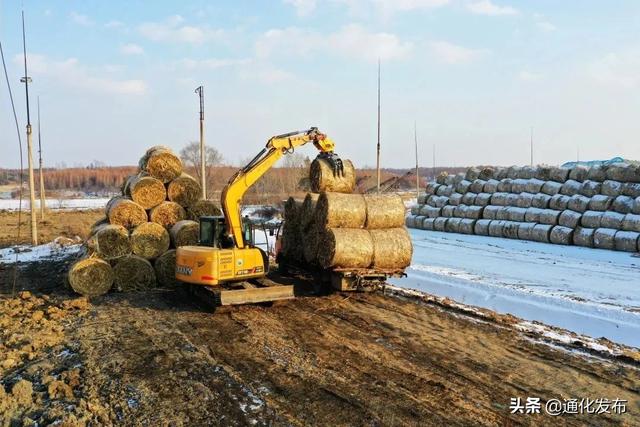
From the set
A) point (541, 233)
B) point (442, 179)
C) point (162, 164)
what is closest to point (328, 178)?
point (162, 164)

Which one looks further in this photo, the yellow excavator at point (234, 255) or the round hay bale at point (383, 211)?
the round hay bale at point (383, 211)

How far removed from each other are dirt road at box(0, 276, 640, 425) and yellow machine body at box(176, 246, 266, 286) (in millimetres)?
678

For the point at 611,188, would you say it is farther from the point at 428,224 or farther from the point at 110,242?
the point at 110,242

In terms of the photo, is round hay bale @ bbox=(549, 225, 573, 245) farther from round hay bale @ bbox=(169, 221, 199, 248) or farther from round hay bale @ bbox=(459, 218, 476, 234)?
round hay bale @ bbox=(169, 221, 199, 248)

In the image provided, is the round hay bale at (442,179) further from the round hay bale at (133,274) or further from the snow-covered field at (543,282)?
the round hay bale at (133,274)

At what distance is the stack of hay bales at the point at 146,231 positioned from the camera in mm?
12109

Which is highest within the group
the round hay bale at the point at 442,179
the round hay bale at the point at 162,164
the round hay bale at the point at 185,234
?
the round hay bale at the point at 162,164

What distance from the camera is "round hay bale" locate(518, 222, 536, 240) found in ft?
68.5

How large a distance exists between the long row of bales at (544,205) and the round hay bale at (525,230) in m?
0.03

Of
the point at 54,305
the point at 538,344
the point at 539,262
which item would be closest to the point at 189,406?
the point at 538,344

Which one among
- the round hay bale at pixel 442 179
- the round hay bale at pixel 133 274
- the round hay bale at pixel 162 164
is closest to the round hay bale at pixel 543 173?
the round hay bale at pixel 442 179

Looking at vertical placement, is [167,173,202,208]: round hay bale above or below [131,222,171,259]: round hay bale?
above

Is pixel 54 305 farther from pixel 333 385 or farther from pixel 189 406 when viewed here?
pixel 333 385

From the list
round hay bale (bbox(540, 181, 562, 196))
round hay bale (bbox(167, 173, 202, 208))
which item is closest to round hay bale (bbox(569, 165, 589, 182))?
round hay bale (bbox(540, 181, 562, 196))
